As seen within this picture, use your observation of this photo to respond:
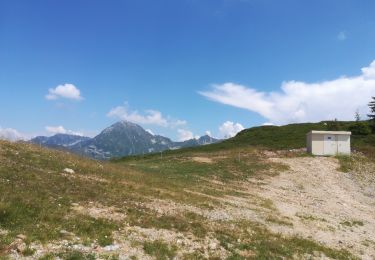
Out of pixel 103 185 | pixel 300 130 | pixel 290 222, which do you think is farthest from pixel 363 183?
pixel 300 130

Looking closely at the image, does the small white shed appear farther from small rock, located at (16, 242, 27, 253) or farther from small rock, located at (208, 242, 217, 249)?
small rock, located at (16, 242, 27, 253)

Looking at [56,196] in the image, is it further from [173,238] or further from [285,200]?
[285,200]

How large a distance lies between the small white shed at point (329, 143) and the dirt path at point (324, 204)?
4.36 metres

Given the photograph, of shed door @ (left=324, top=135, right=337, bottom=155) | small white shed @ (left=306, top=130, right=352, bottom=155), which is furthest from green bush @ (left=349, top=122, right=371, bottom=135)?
shed door @ (left=324, top=135, right=337, bottom=155)

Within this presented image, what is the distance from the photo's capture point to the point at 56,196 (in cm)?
2253

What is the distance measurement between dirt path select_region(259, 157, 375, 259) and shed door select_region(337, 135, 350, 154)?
18.2 feet

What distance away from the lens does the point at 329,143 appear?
246ft

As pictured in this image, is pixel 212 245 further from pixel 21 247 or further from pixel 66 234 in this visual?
pixel 21 247

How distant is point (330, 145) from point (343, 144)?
99.8 inches

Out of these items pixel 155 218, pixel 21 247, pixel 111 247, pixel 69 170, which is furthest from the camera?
pixel 69 170

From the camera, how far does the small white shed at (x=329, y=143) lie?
74.7 meters

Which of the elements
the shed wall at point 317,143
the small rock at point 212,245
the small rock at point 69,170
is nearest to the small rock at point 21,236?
the small rock at point 212,245

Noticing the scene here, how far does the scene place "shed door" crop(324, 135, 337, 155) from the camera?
74750 millimetres

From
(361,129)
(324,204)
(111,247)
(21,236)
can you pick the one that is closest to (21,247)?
(21,236)
